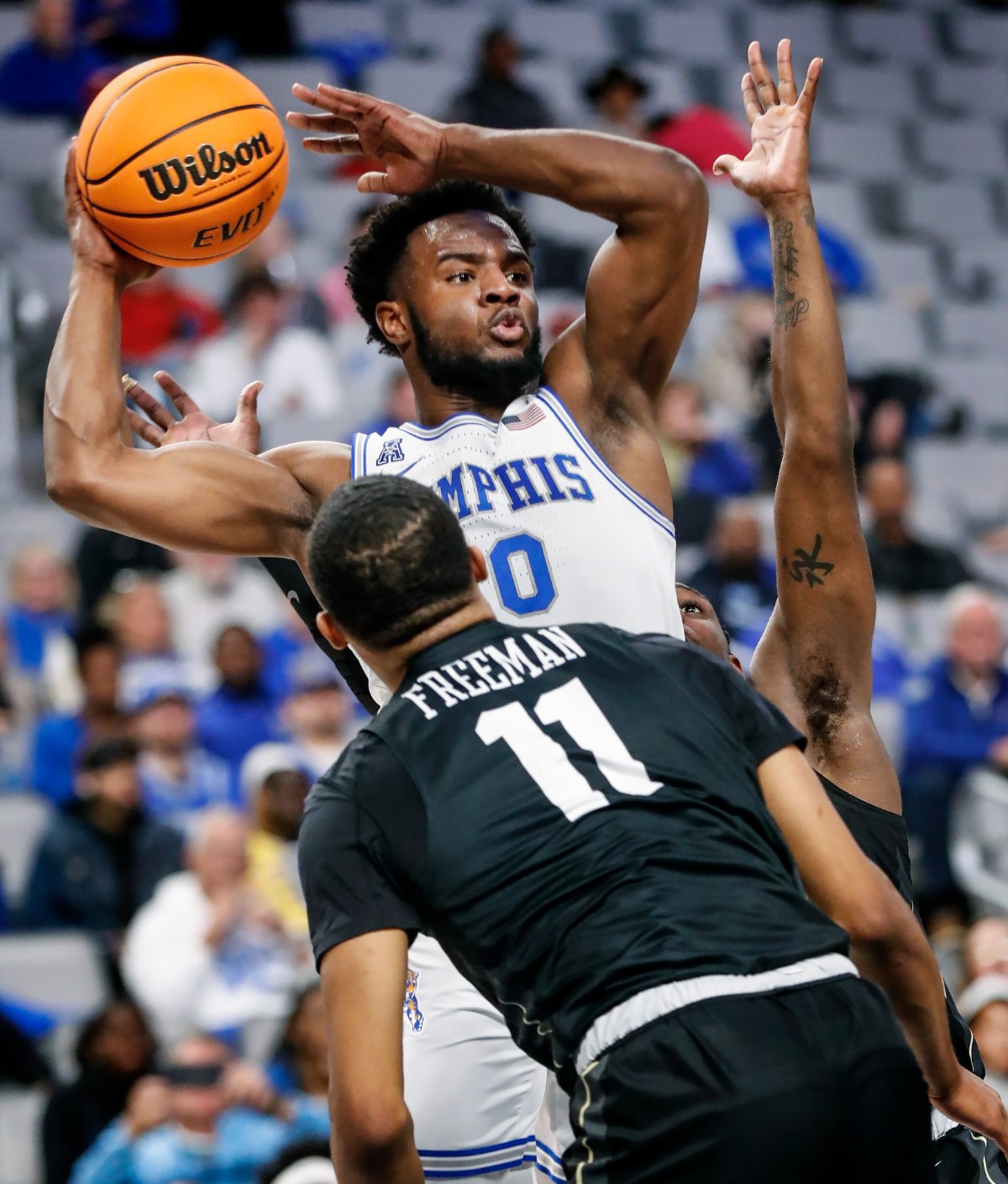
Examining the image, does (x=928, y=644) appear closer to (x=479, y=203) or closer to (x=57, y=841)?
(x=57, y=841)

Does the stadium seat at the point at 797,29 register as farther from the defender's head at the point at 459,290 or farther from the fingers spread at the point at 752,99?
the defender's head at the point at 459,290

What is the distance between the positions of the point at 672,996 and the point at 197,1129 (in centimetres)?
429

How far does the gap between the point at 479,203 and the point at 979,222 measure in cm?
1089

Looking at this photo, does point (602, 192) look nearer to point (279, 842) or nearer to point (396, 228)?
point (396, 228)

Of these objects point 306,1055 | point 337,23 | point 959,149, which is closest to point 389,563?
point 306,1055

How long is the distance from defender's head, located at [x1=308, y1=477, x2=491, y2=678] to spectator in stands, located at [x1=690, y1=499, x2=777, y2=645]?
6154 millimetres

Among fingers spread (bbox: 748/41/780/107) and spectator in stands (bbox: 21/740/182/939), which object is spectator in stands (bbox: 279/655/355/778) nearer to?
spectator in stands (bbox: 21/740/182/939)

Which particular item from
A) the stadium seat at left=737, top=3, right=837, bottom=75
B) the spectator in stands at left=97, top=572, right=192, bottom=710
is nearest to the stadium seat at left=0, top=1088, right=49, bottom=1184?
the spectator in stands at left=97, top=572, right=192, bottom=710

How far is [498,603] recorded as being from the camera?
12.7ft

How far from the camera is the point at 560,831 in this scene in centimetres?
271

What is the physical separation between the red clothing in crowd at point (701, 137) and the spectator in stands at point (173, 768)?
576cm

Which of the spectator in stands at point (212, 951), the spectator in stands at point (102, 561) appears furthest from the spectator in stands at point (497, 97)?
the spectator in stands at point (212, 951)

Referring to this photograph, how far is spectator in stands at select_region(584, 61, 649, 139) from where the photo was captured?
1228cm

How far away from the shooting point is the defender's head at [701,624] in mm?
4086
